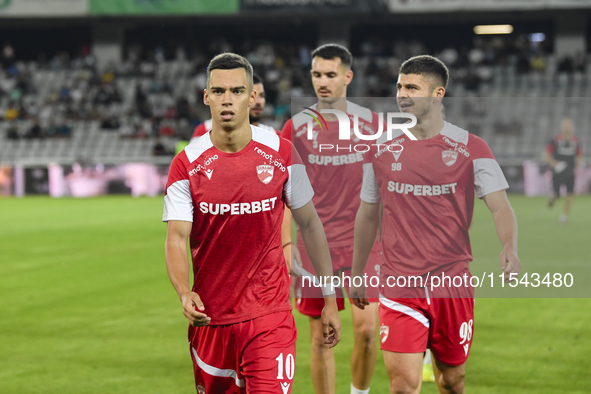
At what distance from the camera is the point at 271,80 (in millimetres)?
31109

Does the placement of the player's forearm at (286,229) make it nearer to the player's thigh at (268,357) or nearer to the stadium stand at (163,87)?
the player's thigh at (268,357)

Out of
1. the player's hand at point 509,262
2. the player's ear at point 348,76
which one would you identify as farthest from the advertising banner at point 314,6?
the player's hand at point 509,262

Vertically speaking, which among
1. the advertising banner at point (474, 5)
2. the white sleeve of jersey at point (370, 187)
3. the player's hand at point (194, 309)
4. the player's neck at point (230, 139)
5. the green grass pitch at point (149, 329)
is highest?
the advertising banner at point (474, 5)

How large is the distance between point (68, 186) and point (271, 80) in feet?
32.4

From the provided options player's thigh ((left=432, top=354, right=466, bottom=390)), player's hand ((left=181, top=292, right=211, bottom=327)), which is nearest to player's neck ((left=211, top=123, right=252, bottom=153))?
player's hand ((left=181, top=292, right=211, bottom=327))

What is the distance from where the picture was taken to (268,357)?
3465mm

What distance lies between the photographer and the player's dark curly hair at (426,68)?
13.1ft

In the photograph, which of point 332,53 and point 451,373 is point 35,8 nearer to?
point 332,53

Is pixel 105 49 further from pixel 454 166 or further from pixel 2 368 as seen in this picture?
pixel 454 166

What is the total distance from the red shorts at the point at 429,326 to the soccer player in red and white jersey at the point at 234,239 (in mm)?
487

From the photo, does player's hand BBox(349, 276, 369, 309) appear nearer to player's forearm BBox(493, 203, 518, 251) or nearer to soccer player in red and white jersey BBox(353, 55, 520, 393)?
soccer player in red and white jersey BBox(353, 55, 520, 393)

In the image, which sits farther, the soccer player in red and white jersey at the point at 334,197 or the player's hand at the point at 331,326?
the soccer player in red and white jersey at the point at 334,197

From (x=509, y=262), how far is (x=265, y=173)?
1.32m

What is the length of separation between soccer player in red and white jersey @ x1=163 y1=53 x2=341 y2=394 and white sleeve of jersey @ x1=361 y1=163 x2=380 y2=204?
2.35 feet
